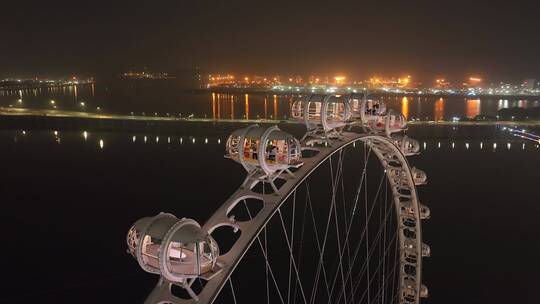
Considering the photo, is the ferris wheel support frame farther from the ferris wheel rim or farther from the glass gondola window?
the glass gondola window

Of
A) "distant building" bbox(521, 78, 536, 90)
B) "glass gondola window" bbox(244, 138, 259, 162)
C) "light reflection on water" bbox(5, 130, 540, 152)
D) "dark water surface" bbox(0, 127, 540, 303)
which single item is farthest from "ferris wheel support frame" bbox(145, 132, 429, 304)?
"distant building" bbox(521, 78, 536, 90)

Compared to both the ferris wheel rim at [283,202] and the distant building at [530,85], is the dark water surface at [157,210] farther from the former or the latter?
the distant building at [530,85]

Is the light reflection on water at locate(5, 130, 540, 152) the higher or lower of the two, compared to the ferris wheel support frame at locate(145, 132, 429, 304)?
lower

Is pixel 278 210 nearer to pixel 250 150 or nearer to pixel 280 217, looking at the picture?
pixel 250 150

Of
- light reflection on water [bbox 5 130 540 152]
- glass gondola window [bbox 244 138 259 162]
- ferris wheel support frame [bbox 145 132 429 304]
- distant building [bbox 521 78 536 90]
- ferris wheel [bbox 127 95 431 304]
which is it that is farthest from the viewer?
distant building [bbox 521 78 536 90]

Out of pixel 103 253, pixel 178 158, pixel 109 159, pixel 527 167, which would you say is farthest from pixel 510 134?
pixel 103 253

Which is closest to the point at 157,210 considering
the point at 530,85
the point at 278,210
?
the point at 278,210

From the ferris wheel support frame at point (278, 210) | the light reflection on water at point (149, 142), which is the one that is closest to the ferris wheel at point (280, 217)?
the ferris wheel support frame at point (278, 210)

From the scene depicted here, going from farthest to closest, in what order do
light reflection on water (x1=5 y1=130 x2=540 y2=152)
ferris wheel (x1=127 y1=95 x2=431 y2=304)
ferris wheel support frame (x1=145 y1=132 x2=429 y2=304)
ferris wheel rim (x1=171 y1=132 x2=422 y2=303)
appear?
light reflection on water (x1=5 y1=130 x2=540 y2=152) → ferris wheel rim (x1=171 y1=132 x2=422 y2=303) → ferris wheel support frame (x1=145 y1=132 x2=429 y2=304) → ferris wheel (x1=127 y1=95 x2=431 y2=304)
